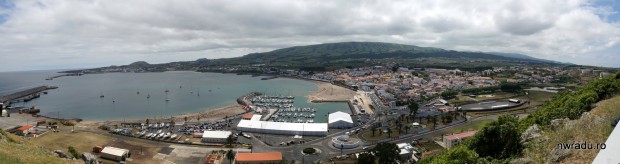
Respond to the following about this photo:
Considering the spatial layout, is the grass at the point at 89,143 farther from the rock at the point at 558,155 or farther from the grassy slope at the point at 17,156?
the rock at the point at 558,155

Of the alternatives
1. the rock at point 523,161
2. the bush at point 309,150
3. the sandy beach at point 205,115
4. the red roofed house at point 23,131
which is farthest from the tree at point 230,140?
the rock at point 523,161

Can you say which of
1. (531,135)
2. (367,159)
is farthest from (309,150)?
(531,135)

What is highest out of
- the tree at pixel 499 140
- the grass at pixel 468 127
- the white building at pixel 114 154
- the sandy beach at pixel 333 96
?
the tree at pixel 499 140

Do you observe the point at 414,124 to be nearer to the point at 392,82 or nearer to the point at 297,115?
the point at 297,115

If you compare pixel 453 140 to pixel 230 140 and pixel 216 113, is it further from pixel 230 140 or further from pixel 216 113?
pixel 216 113

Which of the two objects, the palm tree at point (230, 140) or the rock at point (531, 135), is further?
the palm tree at point (230, 140)

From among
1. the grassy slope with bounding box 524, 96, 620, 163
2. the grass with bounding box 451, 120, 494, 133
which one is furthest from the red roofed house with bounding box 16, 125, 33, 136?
the grass with bounding box 451, 120, 494, 133

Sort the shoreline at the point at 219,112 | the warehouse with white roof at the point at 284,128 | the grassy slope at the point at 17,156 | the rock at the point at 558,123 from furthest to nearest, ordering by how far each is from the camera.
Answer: the shoreline at the point at 219,112 → the warehouse with white roof at the point at 284,128 → the rock at the point at 558,123 → the grassy slope at the point at 17,156
